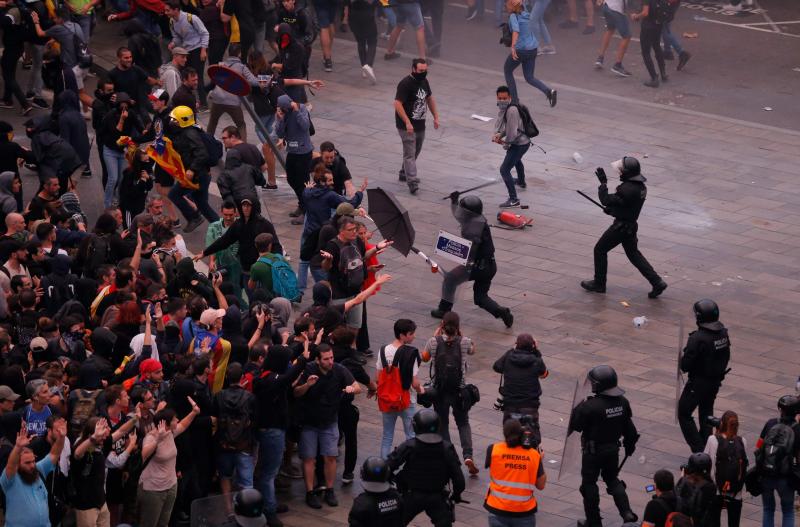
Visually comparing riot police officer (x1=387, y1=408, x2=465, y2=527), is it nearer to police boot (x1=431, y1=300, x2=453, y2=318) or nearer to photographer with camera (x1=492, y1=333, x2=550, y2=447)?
photographer with camera (x1=492, y1=333, x2=550, y2=447)

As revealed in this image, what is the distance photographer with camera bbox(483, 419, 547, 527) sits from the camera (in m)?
10.8

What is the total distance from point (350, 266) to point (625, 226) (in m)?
3.49

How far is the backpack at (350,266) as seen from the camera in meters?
14.3

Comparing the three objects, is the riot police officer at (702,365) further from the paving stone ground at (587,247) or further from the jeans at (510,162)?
the jeans at (510,162)

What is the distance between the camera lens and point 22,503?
33.7 ft

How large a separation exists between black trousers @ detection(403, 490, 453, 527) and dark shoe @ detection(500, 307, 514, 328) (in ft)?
15.5

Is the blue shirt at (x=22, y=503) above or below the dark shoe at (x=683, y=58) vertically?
below

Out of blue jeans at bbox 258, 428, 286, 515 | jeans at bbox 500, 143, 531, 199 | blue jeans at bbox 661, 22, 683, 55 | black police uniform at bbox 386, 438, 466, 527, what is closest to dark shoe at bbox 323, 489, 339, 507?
blue jeans at bbox 258, 428, 286, 515

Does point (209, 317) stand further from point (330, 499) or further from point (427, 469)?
point (427, 469)

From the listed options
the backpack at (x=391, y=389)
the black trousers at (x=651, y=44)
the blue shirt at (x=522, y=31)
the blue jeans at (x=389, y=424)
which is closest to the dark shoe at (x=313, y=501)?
the blue jeans at (x=389, y=424)

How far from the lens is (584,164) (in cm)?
2041

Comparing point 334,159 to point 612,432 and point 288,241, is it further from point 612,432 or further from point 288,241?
point 612,432

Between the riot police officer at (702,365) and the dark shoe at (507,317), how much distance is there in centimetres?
266

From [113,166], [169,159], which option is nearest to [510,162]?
[169,159]
